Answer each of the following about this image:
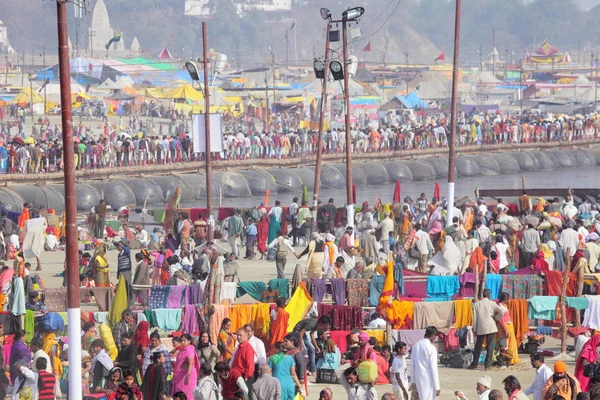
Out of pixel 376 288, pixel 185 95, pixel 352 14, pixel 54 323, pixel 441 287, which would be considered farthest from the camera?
pixel 185 95

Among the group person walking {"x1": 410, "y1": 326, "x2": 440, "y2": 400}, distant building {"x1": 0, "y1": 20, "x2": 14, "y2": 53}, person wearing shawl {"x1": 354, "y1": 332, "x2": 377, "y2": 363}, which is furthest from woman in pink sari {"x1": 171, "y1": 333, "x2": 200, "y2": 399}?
distant building {"x1": 0, "y1": 20, "x2": 14, "y2": 53}

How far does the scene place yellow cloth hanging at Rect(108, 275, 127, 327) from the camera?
17.8 metres

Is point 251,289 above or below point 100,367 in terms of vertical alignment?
above

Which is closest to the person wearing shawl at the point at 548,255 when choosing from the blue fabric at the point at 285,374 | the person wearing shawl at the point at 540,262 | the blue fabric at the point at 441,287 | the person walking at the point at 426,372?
the person wearing shawl at the point at 540,262

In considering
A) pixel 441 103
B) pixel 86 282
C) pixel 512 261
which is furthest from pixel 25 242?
pixel 441 103

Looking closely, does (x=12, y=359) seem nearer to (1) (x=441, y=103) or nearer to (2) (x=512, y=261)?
(2) (x=512, y=261)

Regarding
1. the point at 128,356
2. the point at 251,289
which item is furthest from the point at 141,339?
the point at 251,289

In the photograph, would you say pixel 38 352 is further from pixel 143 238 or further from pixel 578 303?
pixel 143 238

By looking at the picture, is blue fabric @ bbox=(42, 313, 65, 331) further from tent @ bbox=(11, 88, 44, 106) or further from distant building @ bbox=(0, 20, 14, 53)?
distant building @ bbox=(0, 20, 14, 53)

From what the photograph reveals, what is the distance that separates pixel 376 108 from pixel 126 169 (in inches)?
1322

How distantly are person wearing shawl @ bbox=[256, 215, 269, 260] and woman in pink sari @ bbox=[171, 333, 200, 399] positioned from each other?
1459 cm

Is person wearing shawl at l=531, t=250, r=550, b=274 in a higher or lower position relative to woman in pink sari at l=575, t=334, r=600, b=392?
higher

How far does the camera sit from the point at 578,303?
18453mm

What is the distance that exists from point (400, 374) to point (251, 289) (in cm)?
584
